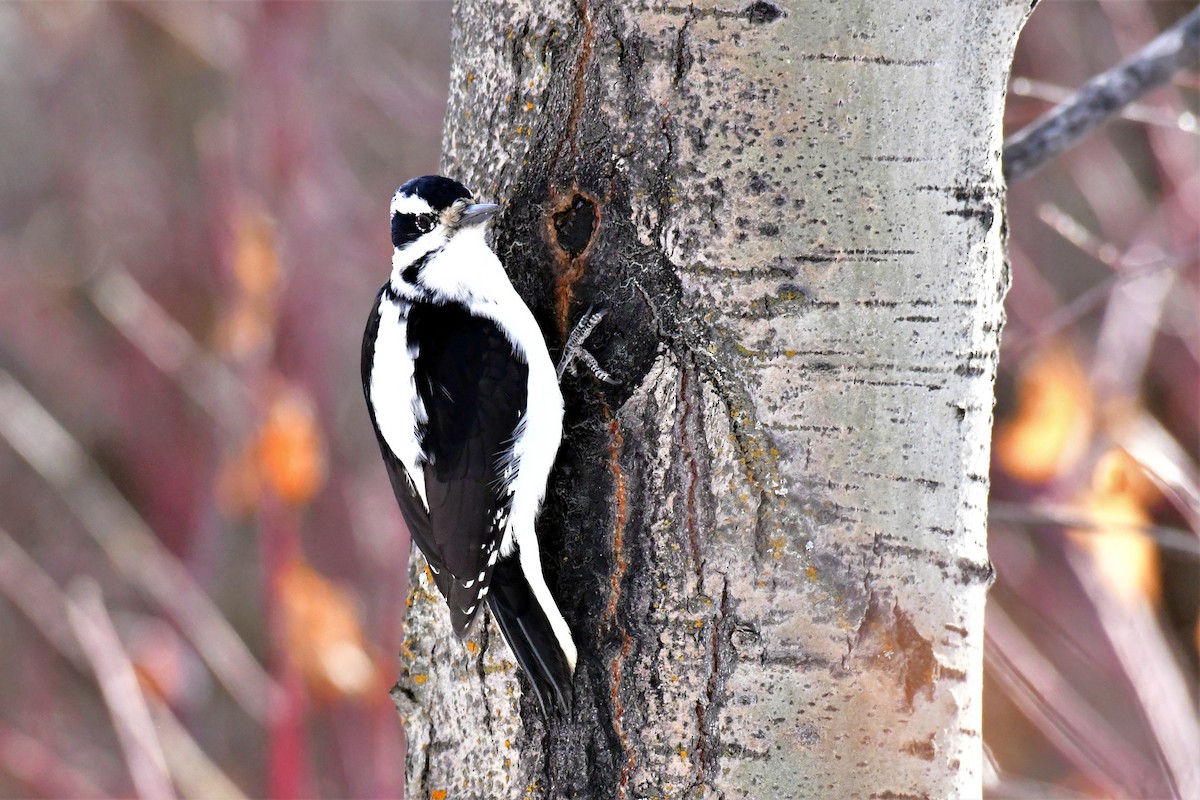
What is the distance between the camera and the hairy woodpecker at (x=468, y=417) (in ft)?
5.84

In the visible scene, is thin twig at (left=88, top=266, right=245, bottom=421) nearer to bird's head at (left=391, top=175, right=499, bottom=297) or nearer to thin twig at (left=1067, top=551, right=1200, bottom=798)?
bird's head at (left=391, top=175, right=499, bottom=297)

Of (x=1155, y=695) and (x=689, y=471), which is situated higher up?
(x=689, y=471)

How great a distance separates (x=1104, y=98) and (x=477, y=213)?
129cm

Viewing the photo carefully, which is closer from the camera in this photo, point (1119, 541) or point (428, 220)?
point (428, 220)

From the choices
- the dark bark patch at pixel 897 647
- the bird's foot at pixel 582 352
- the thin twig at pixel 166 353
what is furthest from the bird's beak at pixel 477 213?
the thin twig at pixel 166 353

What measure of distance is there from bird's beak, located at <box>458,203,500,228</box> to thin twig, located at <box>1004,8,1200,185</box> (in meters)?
1.06

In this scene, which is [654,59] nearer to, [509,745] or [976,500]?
[976,500]

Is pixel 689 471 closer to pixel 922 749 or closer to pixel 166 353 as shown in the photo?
pixel 922 749

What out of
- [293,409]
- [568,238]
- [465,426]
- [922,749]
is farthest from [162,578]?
[922,749]

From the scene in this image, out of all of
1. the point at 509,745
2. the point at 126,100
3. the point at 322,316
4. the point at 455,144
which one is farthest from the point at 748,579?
the point at 126,100

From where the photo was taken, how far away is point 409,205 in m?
2.28

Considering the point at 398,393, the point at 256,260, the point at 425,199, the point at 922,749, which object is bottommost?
the point at 922,749

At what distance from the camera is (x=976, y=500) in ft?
5.23

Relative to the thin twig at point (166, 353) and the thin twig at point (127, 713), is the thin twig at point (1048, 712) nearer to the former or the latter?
the thin twig at point (127, 713)
